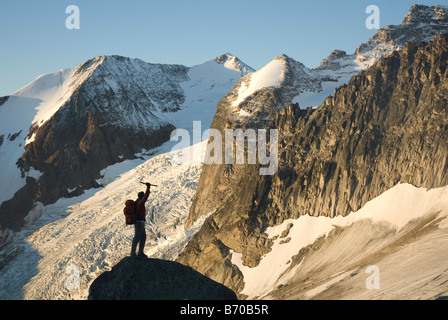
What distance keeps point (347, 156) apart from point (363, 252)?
17.6 meters

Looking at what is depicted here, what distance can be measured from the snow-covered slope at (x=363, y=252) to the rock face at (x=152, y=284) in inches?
768

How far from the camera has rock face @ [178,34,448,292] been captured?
→ 60625 mm

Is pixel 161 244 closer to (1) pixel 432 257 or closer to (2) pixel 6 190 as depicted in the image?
(1) pixel 432 257

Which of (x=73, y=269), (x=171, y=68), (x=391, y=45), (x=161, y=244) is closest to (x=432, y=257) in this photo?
(x=161, y=244)

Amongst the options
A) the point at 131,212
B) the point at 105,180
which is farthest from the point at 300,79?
the point at 131,212

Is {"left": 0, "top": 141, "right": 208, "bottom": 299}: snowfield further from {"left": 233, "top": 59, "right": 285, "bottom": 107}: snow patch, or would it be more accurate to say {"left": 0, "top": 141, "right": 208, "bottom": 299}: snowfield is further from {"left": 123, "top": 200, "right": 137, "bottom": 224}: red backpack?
{"left": 123, "top": 200, "right": 137, "bottom": 224}: red backpack

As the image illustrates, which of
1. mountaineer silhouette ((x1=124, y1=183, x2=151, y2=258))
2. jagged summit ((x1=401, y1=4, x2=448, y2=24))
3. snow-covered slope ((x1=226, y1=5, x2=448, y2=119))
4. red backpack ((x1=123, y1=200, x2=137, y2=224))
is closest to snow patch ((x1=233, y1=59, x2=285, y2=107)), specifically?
snow-covered slope ((x1=226, y1=5, x2=448, y2=119))

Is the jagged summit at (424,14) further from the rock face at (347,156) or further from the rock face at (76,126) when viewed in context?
the rock face at (347,156)

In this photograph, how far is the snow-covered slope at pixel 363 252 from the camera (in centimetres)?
3838

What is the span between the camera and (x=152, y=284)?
1638 cm

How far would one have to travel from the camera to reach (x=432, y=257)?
4003 centimetres

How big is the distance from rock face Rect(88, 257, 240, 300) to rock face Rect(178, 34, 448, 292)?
1785 inches

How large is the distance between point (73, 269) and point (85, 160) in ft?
183

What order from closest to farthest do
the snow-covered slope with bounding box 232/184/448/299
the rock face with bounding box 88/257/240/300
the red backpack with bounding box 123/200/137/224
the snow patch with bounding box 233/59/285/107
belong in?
the rock face with bounding box 88/257/240/300 → the red backpack with bounding box 123/200/137/224 → the snow-covered slope with bounding box 232/184/448/299 → the snow patch with bounding box 233/59/285/107
